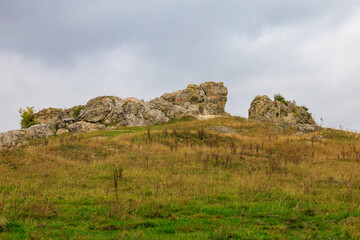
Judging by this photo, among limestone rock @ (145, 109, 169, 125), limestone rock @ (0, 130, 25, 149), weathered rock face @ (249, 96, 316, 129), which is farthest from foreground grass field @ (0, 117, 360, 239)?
weathered rock face @ (249, 96, 316, 129)

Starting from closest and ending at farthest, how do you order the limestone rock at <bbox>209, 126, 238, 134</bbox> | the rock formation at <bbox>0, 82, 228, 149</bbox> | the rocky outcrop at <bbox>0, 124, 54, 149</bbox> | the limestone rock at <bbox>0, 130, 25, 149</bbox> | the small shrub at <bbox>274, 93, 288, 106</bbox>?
1. the limestone rock at <bbox>0, 130, 25, 149</bbox>
2. the rocky outcrop at <bbox>0, 124, 54, 149</bbox>
3. the limestone rock at <bbox>209, 126, 238, 134</bbox>
4. the rock formation at <bbox>0, 82, 228, 149</bbox>
5. the small shrub at <bbox>274, 93, 288, 106</bbox>

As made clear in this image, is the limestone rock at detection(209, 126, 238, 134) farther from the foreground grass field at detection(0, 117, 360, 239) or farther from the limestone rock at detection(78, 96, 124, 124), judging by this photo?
the limestone rock at detection(78, 96, 124, 124)

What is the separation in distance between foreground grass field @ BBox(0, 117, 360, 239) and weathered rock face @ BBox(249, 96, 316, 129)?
896 inches

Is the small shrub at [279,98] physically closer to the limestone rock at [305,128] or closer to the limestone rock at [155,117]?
the limestone rock at [305,128]

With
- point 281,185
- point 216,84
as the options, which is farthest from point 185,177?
point 216,84

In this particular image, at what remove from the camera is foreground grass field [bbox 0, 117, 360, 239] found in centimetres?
773

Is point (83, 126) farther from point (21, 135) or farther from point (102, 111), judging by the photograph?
point (21, 135)

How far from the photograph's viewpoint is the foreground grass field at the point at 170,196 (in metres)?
7.73

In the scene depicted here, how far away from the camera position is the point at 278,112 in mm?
46312

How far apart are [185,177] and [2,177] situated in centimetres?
819

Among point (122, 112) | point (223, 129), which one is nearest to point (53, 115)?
point (122, 112)

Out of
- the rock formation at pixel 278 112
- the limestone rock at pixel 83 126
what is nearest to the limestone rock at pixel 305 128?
the rock formation at pixel 278 112

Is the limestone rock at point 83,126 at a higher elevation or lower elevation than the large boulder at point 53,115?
lower

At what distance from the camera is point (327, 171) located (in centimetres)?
1772
